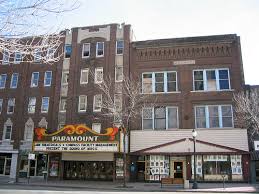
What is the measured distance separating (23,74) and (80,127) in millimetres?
12623

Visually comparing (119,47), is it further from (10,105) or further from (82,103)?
(10,105)

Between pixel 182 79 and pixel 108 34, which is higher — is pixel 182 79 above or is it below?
below

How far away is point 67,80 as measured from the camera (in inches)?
1468

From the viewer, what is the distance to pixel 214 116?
32.2 meters

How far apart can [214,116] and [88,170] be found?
48.2 feet

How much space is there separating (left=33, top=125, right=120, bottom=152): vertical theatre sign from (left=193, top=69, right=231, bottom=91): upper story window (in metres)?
10.1

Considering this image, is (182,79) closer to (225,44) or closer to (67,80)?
(225,44)

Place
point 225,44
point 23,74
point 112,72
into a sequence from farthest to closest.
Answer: point 23,74 → point 112,72 → point 225,44

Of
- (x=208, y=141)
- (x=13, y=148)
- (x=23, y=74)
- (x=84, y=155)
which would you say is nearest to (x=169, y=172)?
(x=208, y=141)

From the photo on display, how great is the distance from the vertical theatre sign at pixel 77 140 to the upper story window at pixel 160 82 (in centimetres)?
643

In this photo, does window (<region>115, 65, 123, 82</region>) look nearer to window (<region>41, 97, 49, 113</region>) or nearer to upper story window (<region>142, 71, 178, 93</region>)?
upper story window (<region>142, 71, 178, 93</region>)

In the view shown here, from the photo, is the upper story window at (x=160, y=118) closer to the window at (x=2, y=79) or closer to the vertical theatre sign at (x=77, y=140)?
the vertical theatre sign at (x=77, y=140)

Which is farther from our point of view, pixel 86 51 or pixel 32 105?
pixel 32 105

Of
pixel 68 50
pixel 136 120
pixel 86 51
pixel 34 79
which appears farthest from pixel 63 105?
pixel 136 120
